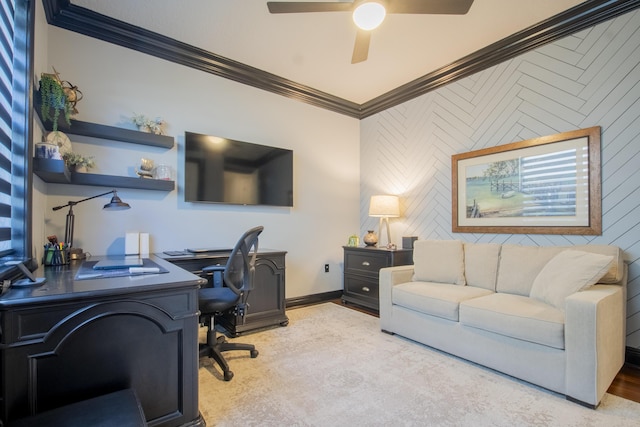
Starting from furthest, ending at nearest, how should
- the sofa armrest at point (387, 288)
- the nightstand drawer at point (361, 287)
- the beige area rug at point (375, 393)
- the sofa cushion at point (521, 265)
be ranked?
1. the nightstand drawer at point (361, 287)
2. the sofa armrest at point (387, 288)
3. the sofa cushion at point (521, 265)
4. the beige area rug at point (375, 393)

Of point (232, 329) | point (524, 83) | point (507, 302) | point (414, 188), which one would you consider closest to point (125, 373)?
point (232, 329)

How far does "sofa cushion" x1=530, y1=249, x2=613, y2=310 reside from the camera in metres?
1.99

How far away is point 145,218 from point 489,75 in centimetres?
371

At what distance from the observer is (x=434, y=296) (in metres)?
2.57

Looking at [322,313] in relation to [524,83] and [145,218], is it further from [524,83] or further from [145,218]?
[524,83]

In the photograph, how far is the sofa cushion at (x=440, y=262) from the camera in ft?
9.75

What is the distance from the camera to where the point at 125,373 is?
1.35 meters

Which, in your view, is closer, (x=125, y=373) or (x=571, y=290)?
(x=125, y=373)

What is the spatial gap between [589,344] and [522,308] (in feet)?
1.36

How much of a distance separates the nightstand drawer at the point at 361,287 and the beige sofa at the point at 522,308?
663mm

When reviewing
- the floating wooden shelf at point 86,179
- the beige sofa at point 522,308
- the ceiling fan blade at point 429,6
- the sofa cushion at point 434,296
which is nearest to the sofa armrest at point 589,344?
the beige sofa at point 522,308

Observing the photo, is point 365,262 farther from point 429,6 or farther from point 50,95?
point 50,95

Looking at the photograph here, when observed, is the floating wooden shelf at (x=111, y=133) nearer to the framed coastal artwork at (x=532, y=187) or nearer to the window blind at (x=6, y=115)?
the window blind at (x=6, y=115)

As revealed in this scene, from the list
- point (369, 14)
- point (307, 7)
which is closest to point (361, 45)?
point (369, 14)
